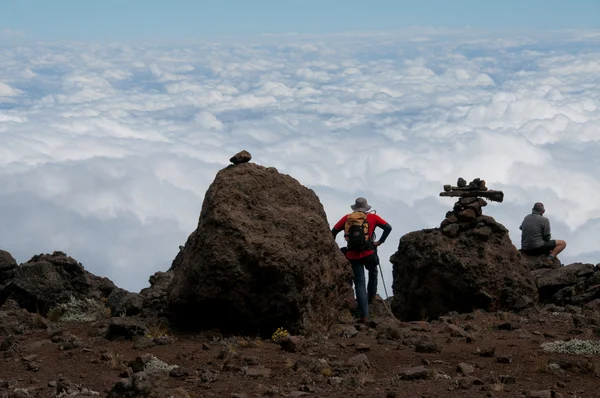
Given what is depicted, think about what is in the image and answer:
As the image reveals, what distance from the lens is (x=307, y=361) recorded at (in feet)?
40.2

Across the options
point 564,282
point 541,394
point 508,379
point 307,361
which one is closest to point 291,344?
point 307,361

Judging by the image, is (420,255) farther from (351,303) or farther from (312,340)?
(312,340)

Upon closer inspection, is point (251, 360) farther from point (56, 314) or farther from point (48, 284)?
point (48, 284)

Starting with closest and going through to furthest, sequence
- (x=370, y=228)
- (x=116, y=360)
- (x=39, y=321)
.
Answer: (x=116, y=360), (x=39, y=321), (x=370, y=228)

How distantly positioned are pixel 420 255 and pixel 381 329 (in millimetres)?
6394

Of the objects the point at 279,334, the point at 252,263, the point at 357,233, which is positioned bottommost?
the point at 279,334

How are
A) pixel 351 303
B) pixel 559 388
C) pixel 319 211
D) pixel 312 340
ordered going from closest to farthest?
1. pixel 559 388
2. pixel 312 340
3. pixel 319 211
4. pixel 351 303

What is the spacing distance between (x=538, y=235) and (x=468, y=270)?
13.8ft

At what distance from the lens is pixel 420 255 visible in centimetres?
2045

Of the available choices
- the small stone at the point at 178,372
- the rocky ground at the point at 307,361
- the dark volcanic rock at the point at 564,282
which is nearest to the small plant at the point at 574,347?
the rocky ground at the point at 307,361

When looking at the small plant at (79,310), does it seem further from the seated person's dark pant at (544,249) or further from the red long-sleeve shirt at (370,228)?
the seated person's dark pant at (544,249)

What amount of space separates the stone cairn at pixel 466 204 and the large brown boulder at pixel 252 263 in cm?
575

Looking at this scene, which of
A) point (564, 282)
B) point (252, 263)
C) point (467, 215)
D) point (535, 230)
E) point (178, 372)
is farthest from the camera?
point (535, 230)

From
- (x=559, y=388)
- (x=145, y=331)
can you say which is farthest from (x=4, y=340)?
(x=559, y=388)
